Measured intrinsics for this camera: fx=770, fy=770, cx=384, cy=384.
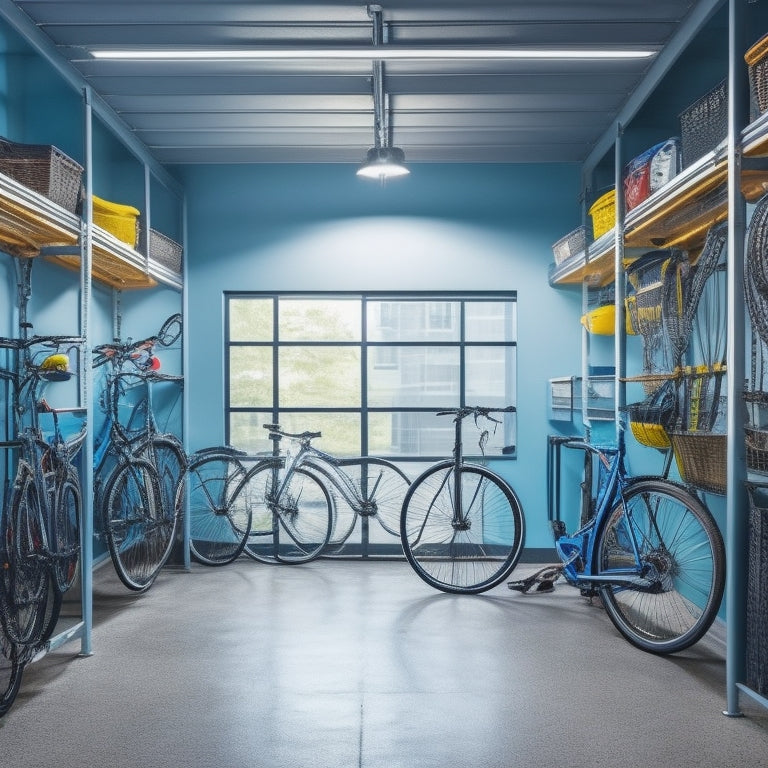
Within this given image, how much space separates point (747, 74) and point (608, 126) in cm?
207

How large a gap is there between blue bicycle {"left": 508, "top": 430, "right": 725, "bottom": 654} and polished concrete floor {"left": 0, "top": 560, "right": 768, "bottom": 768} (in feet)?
0.57

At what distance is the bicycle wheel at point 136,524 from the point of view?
14.7 feet

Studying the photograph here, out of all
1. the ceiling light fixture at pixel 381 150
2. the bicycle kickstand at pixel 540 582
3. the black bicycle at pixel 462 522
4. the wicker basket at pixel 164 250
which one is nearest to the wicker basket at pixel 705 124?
the ceiling light fixture at pixel 381 150

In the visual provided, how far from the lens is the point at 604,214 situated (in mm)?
4480

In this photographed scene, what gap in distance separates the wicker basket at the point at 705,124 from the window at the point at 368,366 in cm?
253

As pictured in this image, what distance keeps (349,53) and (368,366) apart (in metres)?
2.82

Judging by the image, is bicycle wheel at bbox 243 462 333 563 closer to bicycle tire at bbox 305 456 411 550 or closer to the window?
bicycle tire at bbox 305 456 411 550

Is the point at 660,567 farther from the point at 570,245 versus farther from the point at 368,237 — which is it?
the point at 368,237

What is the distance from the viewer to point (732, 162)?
2.84 metres

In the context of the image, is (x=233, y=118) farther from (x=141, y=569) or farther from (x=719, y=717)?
(x=719, y=717)

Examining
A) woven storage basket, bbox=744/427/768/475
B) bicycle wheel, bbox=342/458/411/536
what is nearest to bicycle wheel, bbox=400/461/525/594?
bicycle wheel, bbox=342/458/411/536

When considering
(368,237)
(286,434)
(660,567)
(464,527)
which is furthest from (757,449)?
(368,237)

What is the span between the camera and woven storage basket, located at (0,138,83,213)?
10.9 feet

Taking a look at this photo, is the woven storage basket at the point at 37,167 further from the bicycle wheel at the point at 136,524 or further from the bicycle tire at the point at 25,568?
the bicycle wheel at the point at 136,524
